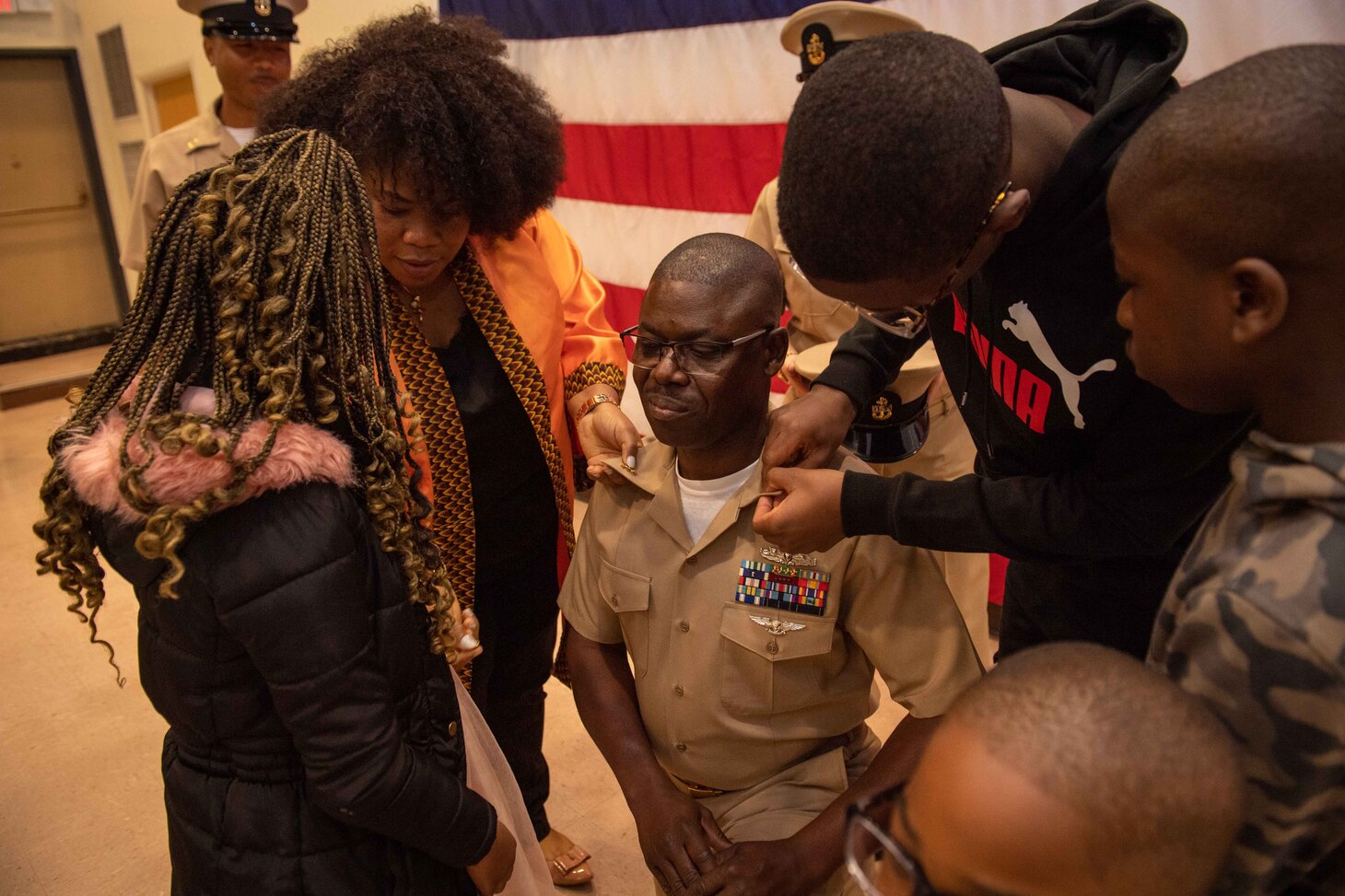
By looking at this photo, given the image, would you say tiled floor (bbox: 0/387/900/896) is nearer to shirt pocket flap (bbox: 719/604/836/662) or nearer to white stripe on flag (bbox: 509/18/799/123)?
shirt pocket flap (bbox: 719/604/836/662)

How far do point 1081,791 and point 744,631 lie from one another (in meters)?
0.79

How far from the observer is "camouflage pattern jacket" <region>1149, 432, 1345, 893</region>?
2.29 ft

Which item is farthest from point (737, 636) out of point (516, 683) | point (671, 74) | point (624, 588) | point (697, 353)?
point (671, 74)

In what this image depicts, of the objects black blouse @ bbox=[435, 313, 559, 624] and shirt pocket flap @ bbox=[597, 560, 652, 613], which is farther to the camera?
black blouse @ bbox=[435, 313, 559, 624]

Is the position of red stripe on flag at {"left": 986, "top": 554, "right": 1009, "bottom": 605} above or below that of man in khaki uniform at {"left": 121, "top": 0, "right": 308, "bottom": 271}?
below

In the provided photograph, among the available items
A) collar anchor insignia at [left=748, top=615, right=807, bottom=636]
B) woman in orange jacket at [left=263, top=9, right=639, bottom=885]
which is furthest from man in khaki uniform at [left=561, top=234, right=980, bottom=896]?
woman in orange jacket at [left=263, top=9, right=639, bottom=885]

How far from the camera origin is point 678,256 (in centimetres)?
148

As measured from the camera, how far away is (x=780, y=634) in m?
1.43

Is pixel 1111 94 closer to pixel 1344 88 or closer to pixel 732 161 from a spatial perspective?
pixel 1344 88

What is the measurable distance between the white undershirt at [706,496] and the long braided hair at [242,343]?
19.1 inches

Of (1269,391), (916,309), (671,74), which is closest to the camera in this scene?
(1269,391)

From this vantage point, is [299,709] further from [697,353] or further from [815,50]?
[815,50]

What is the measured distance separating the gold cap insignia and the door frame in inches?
279

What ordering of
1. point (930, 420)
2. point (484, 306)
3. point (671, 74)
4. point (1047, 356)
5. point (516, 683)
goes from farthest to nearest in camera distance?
point (671, 74), point (930, 420), point (516, 683), point (484, 306), point (1047, 356)
